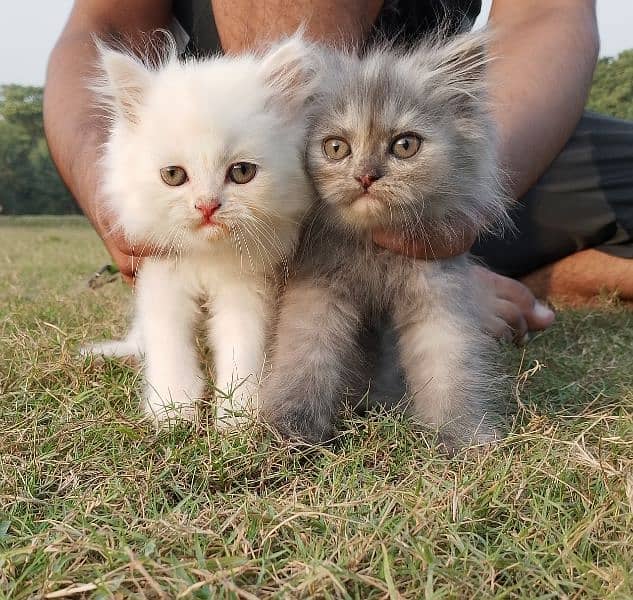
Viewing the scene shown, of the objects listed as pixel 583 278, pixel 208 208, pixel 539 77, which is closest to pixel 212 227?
pixel 208 208

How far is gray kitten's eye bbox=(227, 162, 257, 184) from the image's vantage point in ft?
4.51

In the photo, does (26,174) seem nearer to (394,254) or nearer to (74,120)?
(74,120)

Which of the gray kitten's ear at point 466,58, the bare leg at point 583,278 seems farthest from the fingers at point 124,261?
the bare leg at point 583,278

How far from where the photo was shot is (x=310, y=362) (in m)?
1.40

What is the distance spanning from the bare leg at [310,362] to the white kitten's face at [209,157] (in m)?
0.18

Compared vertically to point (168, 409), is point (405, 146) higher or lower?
higher

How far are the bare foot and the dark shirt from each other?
0.87 meters

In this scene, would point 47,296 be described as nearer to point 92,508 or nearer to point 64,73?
point 64,73

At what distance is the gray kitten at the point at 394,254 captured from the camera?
4.52ft

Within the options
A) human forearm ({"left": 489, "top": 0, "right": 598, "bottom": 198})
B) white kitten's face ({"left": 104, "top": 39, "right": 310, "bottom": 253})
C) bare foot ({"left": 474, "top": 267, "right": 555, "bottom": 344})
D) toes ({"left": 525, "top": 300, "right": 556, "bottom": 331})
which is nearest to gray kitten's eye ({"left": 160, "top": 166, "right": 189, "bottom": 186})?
white kitten's face ({"left": 104, "top": 39, "right": 310, "bottom": 253})

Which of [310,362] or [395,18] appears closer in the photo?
[310,362]

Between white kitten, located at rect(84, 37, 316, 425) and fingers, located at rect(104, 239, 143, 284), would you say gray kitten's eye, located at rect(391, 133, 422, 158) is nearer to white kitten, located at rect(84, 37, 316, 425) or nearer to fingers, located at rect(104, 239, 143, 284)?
white kitten, located at rect(84, 37, 316, 425)

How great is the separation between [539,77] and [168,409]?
1.69 m

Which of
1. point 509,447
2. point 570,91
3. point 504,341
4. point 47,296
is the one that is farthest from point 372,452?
point 47,296
